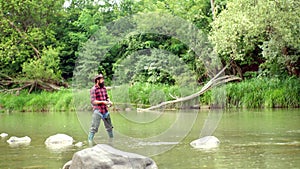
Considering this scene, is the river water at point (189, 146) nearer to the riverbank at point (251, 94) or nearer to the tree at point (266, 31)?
the riverbank at point (251, 94)

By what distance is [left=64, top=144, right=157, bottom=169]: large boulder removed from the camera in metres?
8.38

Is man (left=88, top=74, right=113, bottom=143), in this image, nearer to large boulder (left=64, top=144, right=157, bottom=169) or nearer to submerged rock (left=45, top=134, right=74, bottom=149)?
submerged rock (left=45, top=134, right=74, bottom=149)

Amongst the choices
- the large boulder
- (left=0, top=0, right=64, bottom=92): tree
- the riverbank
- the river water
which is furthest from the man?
(left=0, top=0, right=64, bottom=92): tree

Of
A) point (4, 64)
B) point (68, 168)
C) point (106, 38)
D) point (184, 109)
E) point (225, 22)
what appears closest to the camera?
point (68, 168)

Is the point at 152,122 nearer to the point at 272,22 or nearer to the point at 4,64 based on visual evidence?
the point at 272,22

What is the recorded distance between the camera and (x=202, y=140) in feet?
39.4

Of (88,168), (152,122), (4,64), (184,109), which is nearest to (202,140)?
(88,168)

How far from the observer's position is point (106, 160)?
27.8 ft

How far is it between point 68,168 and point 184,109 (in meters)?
13.8

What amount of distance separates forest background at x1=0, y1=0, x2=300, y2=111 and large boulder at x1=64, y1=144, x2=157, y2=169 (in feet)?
31.8

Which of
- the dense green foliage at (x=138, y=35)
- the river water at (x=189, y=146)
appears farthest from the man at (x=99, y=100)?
the dense green foliage at (x=138, y=35)

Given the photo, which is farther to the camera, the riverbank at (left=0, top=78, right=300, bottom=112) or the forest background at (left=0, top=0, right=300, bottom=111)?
the riverbank at (left=0, top=78, right=300, bottom=112)

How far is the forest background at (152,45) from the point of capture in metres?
22.2

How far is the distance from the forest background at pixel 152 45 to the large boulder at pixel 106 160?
9699 millimetres
